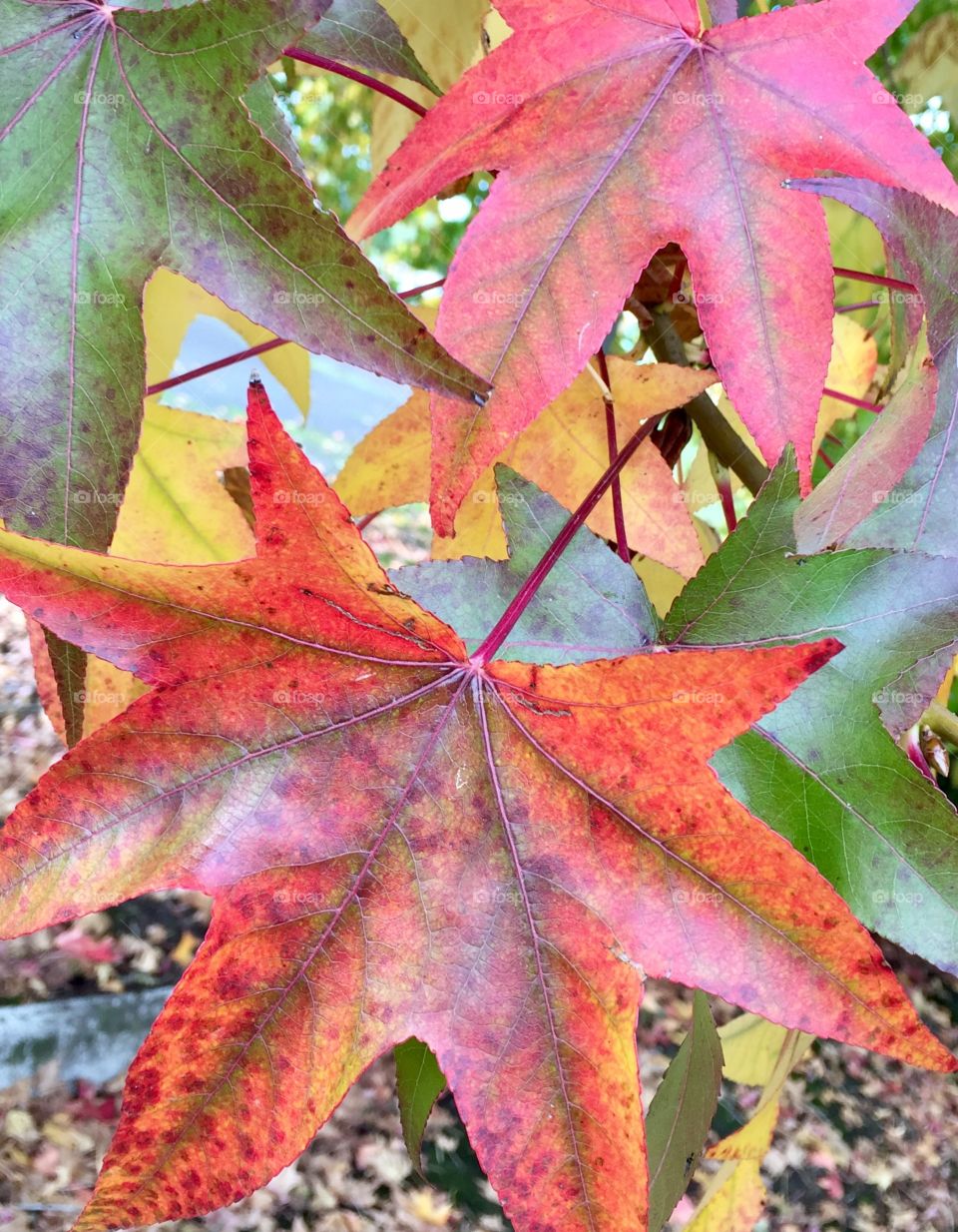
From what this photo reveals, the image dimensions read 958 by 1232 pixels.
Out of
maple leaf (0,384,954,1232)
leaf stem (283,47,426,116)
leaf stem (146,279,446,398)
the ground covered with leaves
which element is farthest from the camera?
the ground covered with leaves

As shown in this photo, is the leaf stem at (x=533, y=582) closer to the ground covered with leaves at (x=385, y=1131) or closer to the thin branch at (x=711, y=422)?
the thin branch at (x=711, y=422)

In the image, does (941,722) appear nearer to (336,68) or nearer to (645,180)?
(645,180)

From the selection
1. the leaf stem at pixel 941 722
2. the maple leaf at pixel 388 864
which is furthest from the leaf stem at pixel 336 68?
the leaf stem at pixel 941 722

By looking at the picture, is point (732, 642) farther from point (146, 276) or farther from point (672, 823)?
point (146, 276)

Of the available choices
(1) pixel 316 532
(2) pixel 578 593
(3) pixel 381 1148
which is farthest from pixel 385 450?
(3) pixel 381 1148

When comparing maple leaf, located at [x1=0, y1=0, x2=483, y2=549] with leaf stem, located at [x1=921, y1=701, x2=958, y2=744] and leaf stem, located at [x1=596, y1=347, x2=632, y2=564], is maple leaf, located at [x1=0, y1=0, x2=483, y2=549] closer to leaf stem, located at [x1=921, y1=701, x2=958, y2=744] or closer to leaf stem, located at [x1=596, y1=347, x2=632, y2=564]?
leaf stem, located at [x1=596, y1=347, x2=632, y2=564]

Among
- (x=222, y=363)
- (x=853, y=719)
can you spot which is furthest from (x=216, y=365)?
(x=853, y=719)

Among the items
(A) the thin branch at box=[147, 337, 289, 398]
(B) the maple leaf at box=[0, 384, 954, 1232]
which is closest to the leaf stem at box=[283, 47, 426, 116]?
(A) the thin branch at box=[147, 337, 289, 398]
